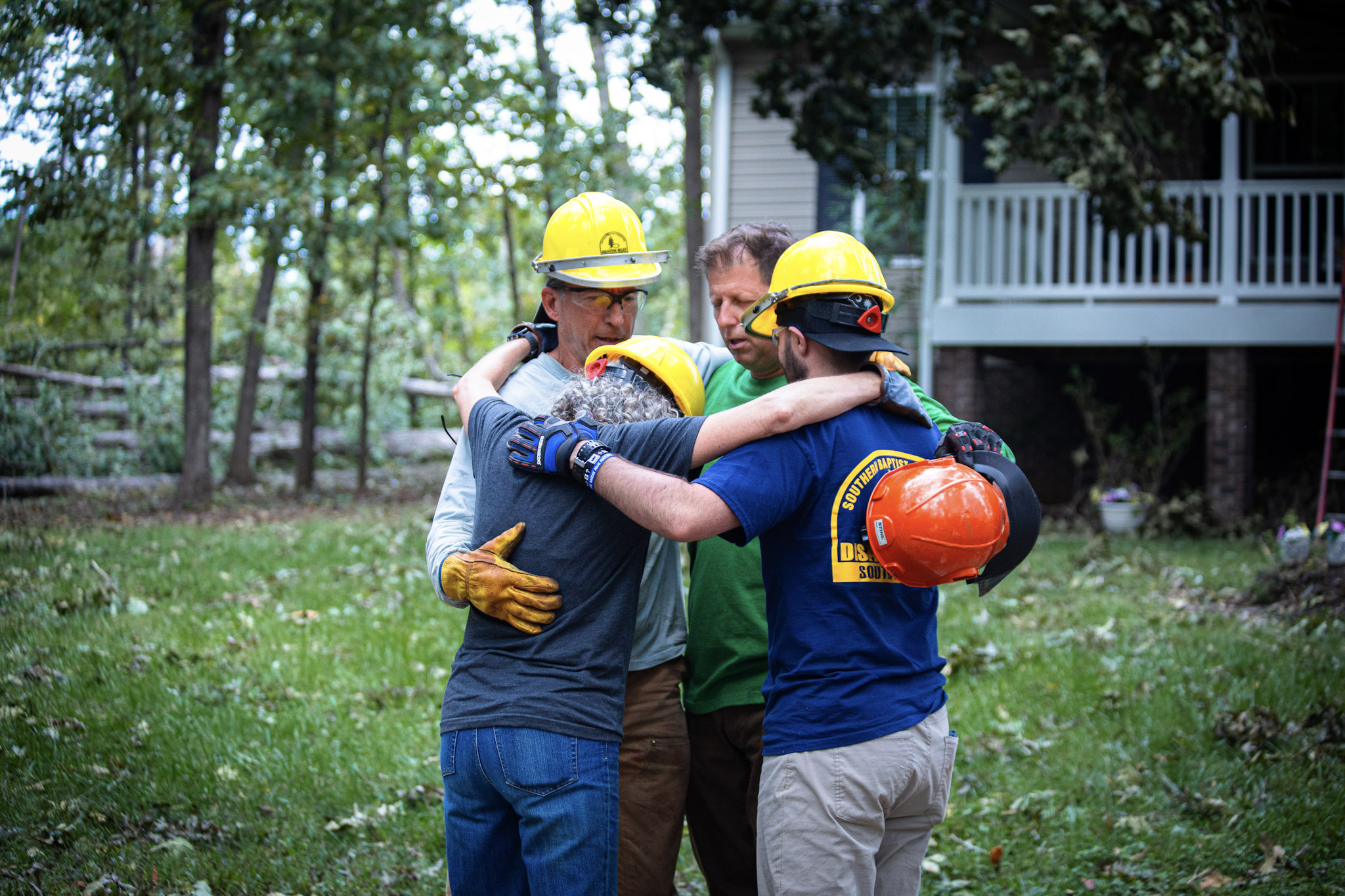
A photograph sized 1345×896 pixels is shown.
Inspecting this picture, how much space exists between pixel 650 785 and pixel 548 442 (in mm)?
1070

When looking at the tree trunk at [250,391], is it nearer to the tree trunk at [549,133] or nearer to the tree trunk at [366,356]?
the tree trunk at [366,356]

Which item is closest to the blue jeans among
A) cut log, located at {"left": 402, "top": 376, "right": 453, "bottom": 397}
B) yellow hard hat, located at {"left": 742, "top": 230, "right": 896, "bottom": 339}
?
yellow hard hat, located at {"left": 742, "top": 230, "right": 896, "bottom": 339}

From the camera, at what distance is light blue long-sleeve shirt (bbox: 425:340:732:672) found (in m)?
2.68

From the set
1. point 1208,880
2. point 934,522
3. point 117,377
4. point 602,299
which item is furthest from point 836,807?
point 117,377

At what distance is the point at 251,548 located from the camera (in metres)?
8.88

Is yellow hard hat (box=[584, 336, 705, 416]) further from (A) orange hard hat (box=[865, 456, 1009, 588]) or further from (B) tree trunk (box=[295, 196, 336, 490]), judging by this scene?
(B) tree trunk (box=[295, 196, 336, 490])

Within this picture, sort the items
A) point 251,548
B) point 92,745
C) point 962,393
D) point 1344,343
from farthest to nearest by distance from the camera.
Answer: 1. point 962,393
2. point 1344,343
3. point 251,548
4. point 92,745

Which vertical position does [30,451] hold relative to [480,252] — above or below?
below

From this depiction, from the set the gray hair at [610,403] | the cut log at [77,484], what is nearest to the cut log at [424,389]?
the cut log at [77,484]

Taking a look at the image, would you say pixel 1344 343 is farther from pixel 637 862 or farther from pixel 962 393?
pixel 637 862

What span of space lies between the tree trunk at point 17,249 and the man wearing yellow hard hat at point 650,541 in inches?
114

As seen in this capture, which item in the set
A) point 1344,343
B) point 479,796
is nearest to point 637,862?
point 479,796

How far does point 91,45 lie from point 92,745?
124 inches

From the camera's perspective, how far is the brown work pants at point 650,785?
2.77 metres
